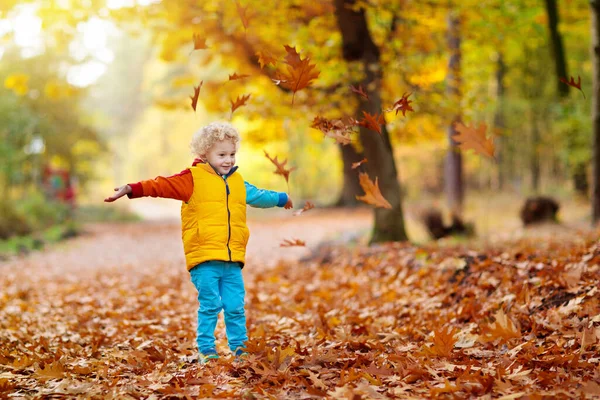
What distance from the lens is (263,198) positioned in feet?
13.1

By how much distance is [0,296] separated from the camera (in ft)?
23.4

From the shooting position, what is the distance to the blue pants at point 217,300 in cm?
382

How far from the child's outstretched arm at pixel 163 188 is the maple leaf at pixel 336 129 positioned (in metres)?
0.94

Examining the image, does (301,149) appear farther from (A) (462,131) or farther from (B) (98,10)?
(A) (462,131)

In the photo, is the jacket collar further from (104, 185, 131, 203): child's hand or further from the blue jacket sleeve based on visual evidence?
(104, 185, 131, 203): child's hand

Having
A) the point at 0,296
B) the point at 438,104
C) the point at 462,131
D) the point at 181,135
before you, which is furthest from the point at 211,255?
the point at 181,135

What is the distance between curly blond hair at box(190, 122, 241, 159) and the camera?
3.78 meters

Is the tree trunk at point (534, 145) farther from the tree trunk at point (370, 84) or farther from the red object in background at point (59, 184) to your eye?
the red object in background at point (59, 184)

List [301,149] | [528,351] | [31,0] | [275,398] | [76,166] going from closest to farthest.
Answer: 1. [275,398]
2. [528,351]
3. [31,0]
4. [76,166]
5. [301,149]

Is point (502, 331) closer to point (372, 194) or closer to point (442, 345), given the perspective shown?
point (442, 345)

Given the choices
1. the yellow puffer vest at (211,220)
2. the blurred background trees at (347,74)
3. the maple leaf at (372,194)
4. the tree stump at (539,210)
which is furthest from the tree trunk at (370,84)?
the tree stump at (539,210)

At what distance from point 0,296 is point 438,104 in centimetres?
663

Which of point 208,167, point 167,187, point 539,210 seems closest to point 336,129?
point 208,167

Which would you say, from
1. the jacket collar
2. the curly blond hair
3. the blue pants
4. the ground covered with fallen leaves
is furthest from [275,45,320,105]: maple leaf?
the ground covered with fallen leaves
